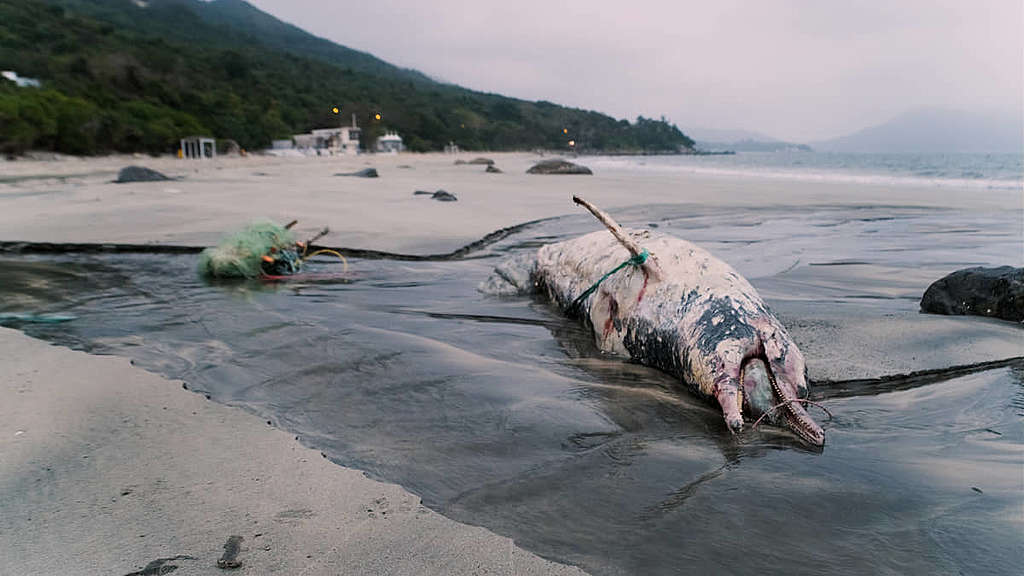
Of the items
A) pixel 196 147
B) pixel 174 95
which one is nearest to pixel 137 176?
pixel 196 147

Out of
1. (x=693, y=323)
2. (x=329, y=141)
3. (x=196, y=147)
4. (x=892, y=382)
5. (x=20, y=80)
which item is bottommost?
(x=892, y=382)

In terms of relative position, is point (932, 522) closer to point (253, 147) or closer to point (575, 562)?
point (575, 562)

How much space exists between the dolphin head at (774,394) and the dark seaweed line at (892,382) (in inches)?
12.0

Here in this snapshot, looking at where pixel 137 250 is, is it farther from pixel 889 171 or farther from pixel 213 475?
pixel 889 171

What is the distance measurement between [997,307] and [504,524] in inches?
179

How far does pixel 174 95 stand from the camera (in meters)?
59.4

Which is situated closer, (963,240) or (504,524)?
(504,524)

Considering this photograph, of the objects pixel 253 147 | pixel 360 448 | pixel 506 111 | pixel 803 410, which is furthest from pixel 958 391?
pixel 506 111

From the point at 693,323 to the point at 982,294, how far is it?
9.78 feet

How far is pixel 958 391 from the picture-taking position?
3490mm

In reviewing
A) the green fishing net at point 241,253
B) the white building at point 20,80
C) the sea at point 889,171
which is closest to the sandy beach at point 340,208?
the green fishing net at point 241,253

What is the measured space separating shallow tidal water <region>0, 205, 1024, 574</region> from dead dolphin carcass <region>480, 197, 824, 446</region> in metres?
0.13

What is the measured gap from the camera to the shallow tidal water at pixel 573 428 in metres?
Answer: 2.11

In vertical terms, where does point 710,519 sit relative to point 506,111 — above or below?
below
